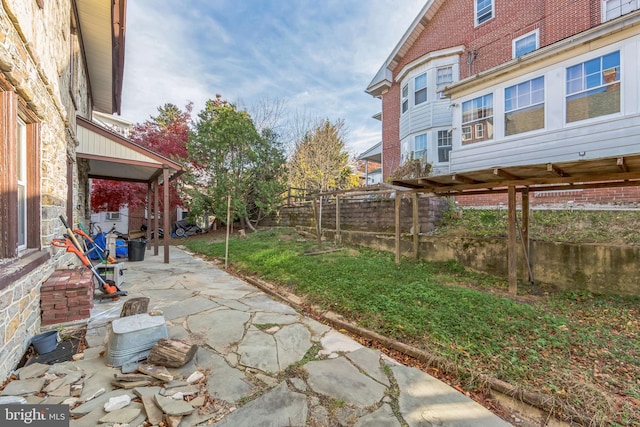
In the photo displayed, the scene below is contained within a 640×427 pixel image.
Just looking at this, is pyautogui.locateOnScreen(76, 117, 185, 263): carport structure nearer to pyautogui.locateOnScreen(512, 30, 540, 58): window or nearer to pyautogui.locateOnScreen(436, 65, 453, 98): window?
pyautogui.locateOnScreen(436, 65, 453, 98): window

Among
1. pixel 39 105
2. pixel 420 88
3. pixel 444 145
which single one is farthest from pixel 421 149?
pixel 39 105

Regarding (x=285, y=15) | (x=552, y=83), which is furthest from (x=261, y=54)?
(x=552, y=83)

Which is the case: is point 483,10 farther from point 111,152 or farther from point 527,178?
point 111,152

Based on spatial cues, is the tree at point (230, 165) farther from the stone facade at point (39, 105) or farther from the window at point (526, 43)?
the window at point (526, 43)

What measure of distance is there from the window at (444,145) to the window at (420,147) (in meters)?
0.51

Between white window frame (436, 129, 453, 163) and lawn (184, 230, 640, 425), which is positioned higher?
white window frame (436, 129, 453, 163)

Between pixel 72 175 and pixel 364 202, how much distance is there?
7.05 meters

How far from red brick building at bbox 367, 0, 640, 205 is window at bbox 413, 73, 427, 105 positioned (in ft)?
0.12

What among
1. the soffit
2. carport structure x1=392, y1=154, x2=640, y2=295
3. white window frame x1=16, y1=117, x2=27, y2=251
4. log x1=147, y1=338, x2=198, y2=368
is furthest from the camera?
the soffit

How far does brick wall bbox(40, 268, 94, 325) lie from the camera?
9.84 feet

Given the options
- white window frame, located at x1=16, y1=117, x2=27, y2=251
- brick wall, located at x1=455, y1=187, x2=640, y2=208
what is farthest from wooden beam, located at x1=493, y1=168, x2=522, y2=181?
white window frame, located at x1=16, y1=117, x2=27, y2=251

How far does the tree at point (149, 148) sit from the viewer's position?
37.8 feet

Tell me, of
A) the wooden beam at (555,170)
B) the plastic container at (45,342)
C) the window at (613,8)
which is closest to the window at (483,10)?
the window at (613,8)

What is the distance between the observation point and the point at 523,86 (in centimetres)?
722
